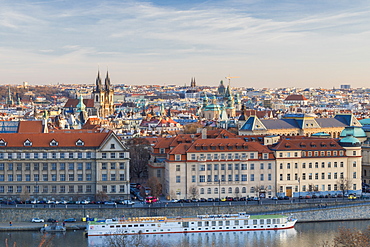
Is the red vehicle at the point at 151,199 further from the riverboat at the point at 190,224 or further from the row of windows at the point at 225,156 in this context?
the row of windows at the point at 225,156

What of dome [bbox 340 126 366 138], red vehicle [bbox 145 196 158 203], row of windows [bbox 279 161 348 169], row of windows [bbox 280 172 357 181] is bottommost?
red vehicle [bbox 145 196 158 203]

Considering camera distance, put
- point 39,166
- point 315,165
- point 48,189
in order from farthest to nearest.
Answer: point 315,165 → point 39,166 → point 48,189

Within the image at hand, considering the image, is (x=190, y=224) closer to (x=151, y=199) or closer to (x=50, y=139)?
(x=151, y=199)

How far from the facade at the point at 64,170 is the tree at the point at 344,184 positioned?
752 inches

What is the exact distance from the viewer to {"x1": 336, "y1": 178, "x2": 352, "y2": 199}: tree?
6762 centimetres

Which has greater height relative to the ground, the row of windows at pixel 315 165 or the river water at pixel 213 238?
the row of windows at pixel 315 165

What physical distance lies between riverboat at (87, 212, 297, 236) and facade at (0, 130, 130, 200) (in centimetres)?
715

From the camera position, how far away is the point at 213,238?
186 ft

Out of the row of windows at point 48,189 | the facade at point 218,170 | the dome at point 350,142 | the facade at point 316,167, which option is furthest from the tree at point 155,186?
the dome at point 350,142

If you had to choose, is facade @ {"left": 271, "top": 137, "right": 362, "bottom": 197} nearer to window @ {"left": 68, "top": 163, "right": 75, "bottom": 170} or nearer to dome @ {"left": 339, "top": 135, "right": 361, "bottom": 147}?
dome @ {"left": 339, "top": 135, "right": 361, "bottom": 147}

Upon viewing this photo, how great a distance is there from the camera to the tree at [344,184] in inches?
2662

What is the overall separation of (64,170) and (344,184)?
2496cm

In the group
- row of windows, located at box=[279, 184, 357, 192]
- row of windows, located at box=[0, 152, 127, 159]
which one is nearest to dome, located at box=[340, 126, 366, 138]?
row of windows, located at box=[279, 184, 357, 192]

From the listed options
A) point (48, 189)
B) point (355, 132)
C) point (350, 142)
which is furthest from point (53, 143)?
point (355, 132)
